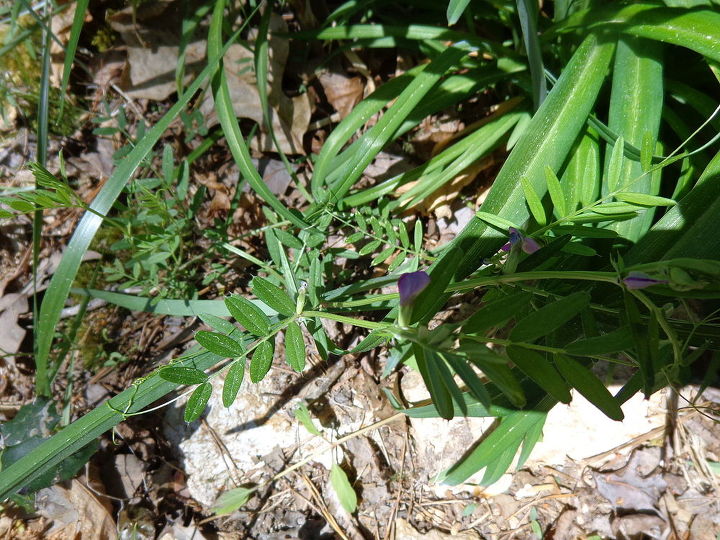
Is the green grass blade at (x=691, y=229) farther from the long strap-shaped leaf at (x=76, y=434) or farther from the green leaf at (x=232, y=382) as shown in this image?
the long strap-shaped leaf at (x=76, y=434)

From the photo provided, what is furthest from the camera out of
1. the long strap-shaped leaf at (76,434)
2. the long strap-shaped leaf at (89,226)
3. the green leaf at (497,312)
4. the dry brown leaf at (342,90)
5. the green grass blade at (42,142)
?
the dry brown leaf at (342,90)

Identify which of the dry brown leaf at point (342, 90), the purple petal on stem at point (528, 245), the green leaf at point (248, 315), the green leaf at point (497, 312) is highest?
the dry brown leaf at point (342, 90)

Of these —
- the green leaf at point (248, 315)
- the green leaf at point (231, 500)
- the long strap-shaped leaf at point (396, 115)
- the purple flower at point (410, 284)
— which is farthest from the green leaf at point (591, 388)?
the green leaf at point (231, 500)

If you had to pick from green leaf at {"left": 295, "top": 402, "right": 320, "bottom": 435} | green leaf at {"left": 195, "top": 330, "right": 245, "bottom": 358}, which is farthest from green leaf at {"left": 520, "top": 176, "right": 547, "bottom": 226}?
green leaf at {"left": 295, "top": 402, "right": 320, "bottom": 435}

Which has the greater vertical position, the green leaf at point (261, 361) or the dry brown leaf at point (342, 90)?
the dry brown leaf at point (342, 90)

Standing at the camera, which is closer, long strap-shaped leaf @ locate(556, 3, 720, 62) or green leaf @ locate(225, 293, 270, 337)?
green leaf @ locate(225, 293, 270, 337)

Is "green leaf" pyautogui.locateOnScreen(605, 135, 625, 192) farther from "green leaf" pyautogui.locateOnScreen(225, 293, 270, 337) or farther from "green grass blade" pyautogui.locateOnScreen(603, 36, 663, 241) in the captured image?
"green leaf" pyautogui.locateOnScreen(225, 293, 270, 337)

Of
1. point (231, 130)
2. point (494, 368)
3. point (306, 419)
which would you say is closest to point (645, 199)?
point (494, 368)

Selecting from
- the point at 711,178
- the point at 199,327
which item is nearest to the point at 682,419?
the point at 711,178
